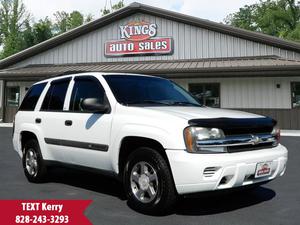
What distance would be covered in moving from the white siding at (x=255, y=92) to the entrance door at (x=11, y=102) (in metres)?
12.3

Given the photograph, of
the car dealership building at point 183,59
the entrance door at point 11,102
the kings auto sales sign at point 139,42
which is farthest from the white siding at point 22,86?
the kings auto sales sign at point 139,42

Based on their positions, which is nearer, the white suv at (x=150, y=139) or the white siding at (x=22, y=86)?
the white suv at (x=150, y=139)

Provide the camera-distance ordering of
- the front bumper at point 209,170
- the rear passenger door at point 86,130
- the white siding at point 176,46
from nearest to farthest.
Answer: the front bumper at point 209,170 < the rear passenger door at point 86,130 < the white siding at point 176,46

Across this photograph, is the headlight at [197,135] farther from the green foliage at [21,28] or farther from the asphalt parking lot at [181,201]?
the green foliage at [21,28]

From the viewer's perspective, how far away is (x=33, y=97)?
6395 millimetres

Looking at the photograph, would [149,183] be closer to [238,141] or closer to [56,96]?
[238,141]

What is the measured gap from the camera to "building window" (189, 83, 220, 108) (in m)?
18.7

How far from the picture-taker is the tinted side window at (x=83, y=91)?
509 centimetres

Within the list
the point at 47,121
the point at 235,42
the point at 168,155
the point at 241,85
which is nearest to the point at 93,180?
the point at 47,121

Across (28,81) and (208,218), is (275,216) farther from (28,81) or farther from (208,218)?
(28,81)

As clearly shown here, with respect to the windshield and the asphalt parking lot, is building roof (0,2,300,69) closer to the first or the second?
the asphalt parking lot

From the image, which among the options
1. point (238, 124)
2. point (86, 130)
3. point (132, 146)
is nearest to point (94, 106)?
point (86, 130)

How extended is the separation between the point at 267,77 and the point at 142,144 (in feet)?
48.8

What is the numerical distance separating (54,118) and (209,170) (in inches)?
112
